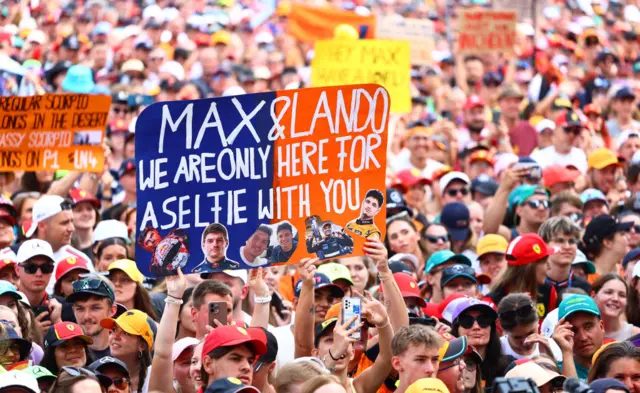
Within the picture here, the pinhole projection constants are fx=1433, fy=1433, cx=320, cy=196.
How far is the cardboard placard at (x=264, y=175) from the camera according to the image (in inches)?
324

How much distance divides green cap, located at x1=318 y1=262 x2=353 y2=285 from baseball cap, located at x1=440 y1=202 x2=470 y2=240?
226cm

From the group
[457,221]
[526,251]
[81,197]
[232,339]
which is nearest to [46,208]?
[81,197]

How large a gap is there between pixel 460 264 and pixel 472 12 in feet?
35.1

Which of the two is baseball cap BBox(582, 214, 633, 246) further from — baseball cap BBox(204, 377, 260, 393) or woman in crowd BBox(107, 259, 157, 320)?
baseball cap BBox(204, 377, 260, 393)

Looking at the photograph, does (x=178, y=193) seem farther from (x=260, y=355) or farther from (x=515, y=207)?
(x=515, y=207)

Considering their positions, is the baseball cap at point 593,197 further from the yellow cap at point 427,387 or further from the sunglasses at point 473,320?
the yellow cap at point 427,387

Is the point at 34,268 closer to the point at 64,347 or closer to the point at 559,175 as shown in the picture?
the point at 64,347

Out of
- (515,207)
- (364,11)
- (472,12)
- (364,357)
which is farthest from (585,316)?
(364,11)

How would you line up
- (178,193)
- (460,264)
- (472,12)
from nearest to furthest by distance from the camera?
(178,193) → (460,264) → (472,12)

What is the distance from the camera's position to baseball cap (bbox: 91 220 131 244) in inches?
424

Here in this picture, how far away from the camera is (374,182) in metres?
8.44

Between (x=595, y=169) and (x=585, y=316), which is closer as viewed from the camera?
(x=585, y=316)

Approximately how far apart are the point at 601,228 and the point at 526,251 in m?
1.36

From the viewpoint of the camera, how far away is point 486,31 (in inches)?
787
